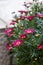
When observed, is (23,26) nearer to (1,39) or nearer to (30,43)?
(30,43)

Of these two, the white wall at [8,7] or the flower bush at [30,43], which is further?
the white wall at [8,7]

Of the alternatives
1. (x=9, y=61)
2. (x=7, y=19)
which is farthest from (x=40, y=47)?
(x=7, y=19)

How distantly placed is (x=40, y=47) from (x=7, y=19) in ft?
6.85

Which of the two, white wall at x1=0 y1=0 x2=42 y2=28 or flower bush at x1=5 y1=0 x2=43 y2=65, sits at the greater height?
flower bush at x1=5 y1=0 x2=43 y2=65

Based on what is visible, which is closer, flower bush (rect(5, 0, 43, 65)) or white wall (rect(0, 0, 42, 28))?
flower bush (rect(5, 0, 43, 65))

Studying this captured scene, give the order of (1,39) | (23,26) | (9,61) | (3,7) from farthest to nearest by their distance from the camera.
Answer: (3,7), (1,39), (9,61), (23,26)

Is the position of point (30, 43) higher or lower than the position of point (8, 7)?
higher

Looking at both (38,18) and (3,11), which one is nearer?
(38,18)

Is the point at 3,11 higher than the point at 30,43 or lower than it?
lower

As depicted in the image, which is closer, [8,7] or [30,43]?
[30,43]

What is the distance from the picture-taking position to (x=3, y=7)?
4.52 meters

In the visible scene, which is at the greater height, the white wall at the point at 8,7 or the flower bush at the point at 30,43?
the flower bush at the point at 30,43

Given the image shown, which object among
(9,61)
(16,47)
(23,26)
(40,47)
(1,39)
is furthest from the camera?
(1,39)

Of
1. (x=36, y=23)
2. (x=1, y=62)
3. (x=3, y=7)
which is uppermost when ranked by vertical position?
(x=36, y=23)
